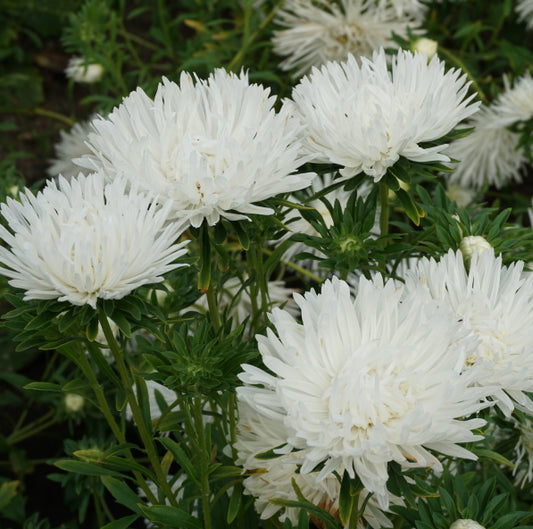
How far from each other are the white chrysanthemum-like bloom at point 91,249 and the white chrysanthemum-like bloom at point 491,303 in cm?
37

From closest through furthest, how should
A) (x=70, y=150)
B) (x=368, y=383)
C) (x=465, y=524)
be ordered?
(x=368, y=383), (x=465, y=524), (x=70, y=150)

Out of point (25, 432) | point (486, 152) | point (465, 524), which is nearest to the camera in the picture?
point (465, 524)

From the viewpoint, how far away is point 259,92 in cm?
108

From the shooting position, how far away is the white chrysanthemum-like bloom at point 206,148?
973 millimetres

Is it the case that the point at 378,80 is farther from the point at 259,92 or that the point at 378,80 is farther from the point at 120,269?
the point at 120,269

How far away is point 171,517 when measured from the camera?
116 cm

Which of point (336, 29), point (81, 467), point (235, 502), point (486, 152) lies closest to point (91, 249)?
point (81, 467)

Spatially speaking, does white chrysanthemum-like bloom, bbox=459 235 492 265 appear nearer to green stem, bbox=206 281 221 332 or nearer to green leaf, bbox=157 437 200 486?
green stem, bbox=206 281 221 332

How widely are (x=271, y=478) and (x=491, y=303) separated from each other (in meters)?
0.46

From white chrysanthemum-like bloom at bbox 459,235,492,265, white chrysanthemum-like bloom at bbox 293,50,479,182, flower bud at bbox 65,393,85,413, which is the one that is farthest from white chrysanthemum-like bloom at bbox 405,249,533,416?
flower bud at bbox 65,393,85,413

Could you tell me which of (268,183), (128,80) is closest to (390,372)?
(268,183)

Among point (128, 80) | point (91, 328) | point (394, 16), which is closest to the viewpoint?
point (91, 328)

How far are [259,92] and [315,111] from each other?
0.34 feet

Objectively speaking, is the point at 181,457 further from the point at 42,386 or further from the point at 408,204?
the point at 408,204
